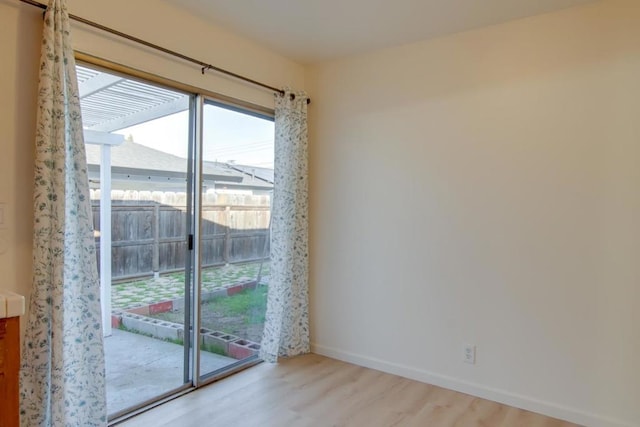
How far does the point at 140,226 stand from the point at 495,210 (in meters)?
2.37

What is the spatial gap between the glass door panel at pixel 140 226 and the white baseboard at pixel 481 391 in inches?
52.8

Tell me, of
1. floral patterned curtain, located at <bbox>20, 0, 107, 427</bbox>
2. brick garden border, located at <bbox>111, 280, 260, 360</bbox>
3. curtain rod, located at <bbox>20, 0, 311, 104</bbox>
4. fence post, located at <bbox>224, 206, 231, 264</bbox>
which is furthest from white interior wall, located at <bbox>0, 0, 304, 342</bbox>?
fence post, located at <bbox>224, 206, 231, 264</bbox>

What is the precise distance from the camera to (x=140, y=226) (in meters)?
2.60

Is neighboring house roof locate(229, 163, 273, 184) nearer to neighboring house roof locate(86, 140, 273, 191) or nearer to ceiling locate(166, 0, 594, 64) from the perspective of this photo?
neighboring house roof locate(86, 140, 273, 191)

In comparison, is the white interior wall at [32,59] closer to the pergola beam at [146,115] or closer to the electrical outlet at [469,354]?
the pergola beam at [146,115]

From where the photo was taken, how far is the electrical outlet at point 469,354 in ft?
9.37

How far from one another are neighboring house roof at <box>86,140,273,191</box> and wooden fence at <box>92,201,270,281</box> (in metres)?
0.14

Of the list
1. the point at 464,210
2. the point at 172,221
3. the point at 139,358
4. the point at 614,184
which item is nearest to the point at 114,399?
the point at 139,358

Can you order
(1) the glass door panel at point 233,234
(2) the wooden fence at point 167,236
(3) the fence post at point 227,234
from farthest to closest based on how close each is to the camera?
(3) the fence post at point 227,234 < (1) the glass door panel at point 233,234 < (2) the wooden fence at point 167,236

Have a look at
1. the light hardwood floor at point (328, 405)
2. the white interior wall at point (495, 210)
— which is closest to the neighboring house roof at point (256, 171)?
the white interior wall at point (495, 210)

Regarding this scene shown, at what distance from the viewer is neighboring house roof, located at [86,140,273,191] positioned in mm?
2373

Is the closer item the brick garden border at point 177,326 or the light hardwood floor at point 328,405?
the light hardwood floor at point 328,405

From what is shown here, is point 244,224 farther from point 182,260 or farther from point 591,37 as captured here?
point 591,37

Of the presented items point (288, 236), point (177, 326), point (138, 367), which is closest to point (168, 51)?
point (288, 236)
